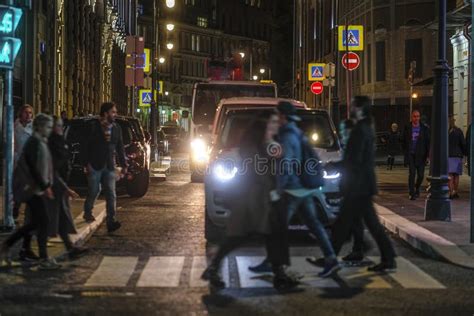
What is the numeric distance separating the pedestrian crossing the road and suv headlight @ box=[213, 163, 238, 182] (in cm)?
119

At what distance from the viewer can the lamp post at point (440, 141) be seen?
42.3 ft

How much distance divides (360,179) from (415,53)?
34.0 m

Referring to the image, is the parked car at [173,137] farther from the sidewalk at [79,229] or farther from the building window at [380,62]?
the sidewalk at [79,229]

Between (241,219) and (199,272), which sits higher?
(241,219)

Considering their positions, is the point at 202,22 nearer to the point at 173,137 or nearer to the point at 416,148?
the point at 173,137

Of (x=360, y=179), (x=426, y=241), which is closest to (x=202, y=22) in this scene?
(x=426, y=241)

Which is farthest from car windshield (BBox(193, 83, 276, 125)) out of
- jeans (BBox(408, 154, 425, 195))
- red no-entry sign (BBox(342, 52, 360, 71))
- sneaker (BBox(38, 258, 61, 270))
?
sneaker (BBox(38, 258, 61, 270))

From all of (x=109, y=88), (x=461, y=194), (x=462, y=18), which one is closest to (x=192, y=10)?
(x=109, y=88)

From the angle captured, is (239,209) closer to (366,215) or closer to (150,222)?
(366,215)

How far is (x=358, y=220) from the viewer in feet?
29.8

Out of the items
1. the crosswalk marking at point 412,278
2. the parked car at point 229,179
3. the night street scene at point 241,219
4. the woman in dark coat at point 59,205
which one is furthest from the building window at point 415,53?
the woman in dark coat at point 59,205

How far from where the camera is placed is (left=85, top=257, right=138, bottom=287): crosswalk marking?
8398mm

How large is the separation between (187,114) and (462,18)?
10680 mm

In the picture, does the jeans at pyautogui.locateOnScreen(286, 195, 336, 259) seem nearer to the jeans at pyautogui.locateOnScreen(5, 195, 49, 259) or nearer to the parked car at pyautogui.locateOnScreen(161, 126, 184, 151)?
the jeans at pyautogui.locateOnScreen(5, 195, 49, 259)
